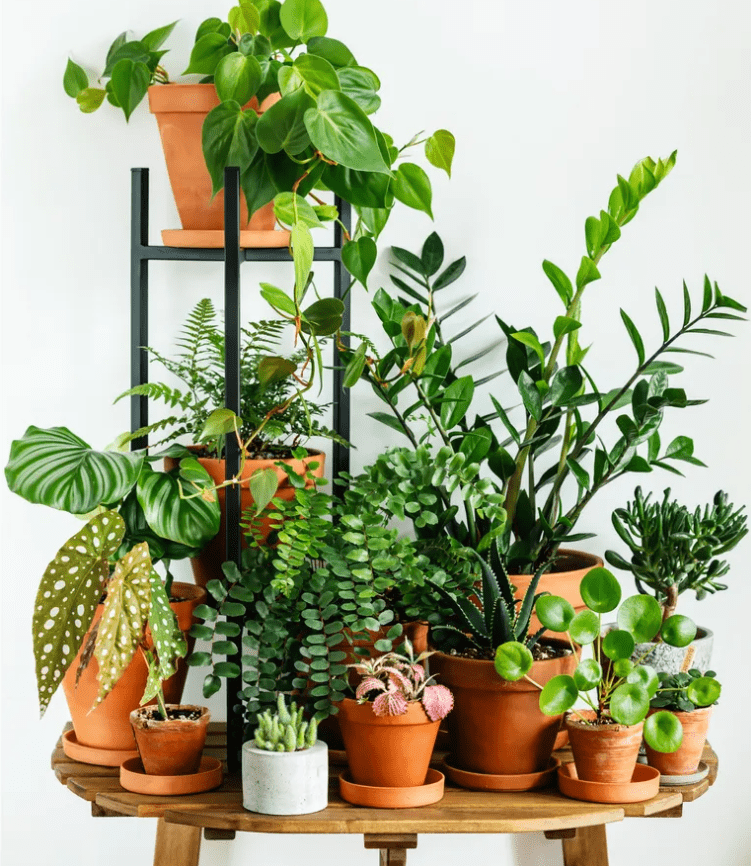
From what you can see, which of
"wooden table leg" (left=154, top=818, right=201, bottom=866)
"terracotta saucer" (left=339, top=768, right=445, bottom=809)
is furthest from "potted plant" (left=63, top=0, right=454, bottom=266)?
"wooden table leg" (left=154, top=818, right=201, bottom=866)

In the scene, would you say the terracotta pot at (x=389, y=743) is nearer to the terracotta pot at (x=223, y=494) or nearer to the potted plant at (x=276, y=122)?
the terracotta pot at (x=223, y=494)

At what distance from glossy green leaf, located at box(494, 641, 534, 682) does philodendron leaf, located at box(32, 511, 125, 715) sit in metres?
0.49

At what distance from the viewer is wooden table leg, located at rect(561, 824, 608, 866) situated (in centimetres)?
148

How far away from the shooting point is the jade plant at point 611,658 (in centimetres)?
112

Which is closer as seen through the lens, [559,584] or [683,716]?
[683,716]

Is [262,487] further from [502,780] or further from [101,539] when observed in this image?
[502,780]

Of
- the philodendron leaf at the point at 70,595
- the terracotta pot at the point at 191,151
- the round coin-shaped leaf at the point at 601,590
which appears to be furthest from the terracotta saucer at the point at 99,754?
the terracotta pot at the point at 191,151

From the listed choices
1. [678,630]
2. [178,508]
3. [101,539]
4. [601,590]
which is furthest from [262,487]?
[678,630]

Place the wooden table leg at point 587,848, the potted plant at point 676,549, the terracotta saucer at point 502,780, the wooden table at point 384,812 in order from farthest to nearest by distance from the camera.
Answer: the wooden table leg at point 587,848, the potted plant at point 676,549, the terracotta saucer at point 502,780, the wooden table at point 384,812

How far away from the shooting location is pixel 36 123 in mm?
1543

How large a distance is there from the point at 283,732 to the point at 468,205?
0.89 metres

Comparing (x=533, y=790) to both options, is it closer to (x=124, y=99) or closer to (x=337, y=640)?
(x=337, y=640)

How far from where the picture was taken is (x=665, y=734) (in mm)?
1143

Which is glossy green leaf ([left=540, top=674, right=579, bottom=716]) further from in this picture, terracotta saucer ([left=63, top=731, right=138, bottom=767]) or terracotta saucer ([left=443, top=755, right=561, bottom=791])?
terracotta saucer ([left=63, top=731, right=138, bottom=767])
